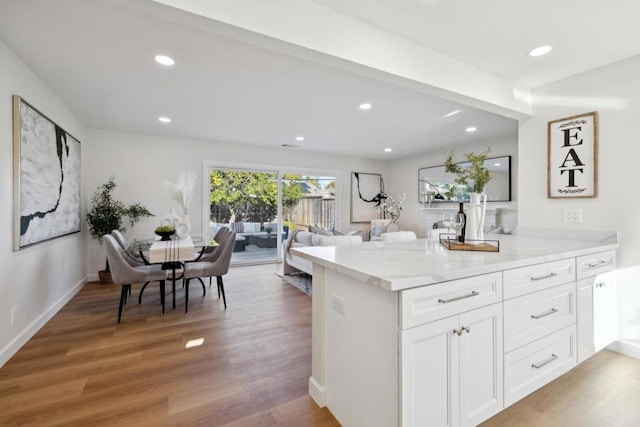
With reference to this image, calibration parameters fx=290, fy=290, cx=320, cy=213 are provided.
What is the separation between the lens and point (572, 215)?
101 inches

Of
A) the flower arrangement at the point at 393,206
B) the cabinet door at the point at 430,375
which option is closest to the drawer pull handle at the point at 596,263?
the cabinet door at the point at 430,375

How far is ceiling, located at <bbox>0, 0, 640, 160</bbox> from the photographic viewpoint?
1.83 metres

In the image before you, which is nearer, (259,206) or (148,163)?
(148,163)

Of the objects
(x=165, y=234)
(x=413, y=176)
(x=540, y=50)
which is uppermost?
(x=540, y=50)

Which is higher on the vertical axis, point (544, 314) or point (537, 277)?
point (537, 277)

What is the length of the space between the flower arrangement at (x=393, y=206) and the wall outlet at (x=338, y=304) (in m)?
5.78

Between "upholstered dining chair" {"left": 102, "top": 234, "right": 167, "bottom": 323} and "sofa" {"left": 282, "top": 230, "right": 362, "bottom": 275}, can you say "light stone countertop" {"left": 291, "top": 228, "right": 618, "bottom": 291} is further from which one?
"upholstered dining chair" {"left": 102, "top": 234, "right": 167, "bottom": 323}

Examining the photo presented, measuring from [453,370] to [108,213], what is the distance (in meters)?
4.83

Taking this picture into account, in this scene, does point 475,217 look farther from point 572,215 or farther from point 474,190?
point 572,215

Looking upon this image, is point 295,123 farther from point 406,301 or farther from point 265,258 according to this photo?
point 406,301

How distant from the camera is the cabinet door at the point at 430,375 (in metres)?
1.18

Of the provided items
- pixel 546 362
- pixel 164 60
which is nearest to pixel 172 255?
pixel 164 60

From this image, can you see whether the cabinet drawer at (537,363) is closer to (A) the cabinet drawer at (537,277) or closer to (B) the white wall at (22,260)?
(A) the cabinet drawer at (537,277)

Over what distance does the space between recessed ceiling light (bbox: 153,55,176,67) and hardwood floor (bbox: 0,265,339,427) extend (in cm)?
243
